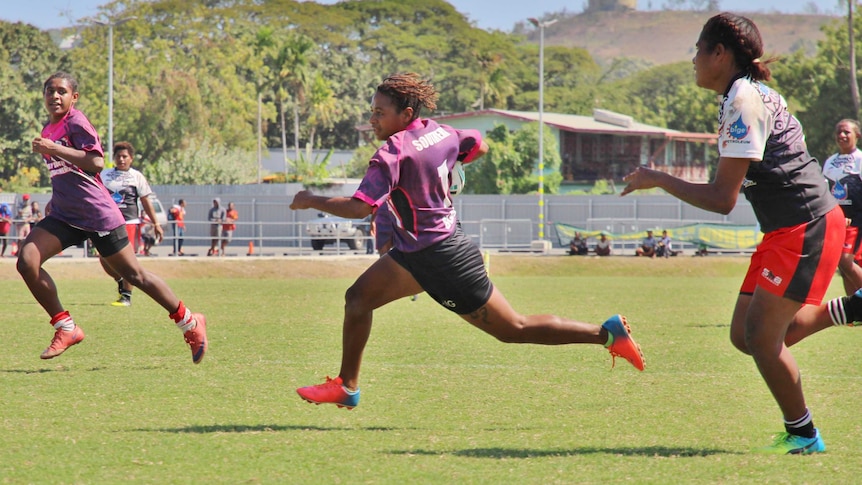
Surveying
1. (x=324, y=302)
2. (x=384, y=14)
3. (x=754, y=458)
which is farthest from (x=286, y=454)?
(x=384, y=14)

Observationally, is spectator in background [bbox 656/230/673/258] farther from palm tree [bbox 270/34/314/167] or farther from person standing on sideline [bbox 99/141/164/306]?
palm tree [bbox 270/34/314/167]

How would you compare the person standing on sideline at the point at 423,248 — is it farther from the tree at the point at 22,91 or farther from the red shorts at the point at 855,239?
the tree at the point at 22,91

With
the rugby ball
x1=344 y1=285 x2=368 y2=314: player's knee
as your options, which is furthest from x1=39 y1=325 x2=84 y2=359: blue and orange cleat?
the rugby ball

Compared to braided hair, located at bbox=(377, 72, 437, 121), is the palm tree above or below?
above

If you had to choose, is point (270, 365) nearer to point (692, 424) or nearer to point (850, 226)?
point (692, 424)

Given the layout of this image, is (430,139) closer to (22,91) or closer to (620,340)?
(620,340)

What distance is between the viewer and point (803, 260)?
205 inches

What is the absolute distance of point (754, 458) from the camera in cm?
534

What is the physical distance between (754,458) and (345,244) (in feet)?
95.7

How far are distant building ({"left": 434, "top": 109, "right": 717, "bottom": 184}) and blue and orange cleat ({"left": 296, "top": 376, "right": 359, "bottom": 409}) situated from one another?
2349 inches

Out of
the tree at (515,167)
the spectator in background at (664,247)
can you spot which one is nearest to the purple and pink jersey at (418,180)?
the spectator in background at (664,247)

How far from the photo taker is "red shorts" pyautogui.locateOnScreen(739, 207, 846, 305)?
520 centimetres

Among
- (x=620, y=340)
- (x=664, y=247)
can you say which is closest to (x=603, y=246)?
(x=664, y=247)

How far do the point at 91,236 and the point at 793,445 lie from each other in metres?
5.49
